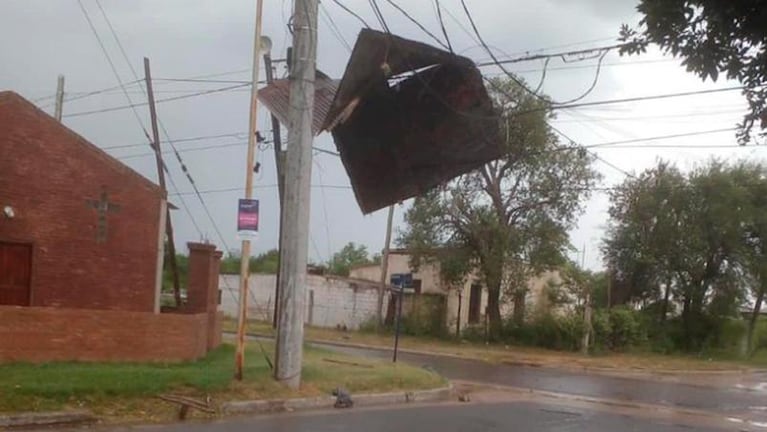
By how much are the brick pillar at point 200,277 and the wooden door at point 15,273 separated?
11.6 ft

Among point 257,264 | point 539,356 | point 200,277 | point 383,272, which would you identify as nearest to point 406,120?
point 200,277

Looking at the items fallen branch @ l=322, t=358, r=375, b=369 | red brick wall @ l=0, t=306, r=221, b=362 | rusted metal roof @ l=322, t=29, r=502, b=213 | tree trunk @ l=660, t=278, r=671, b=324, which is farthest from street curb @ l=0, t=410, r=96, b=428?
tree trunk @ l=660, t=278, r=671, b=324

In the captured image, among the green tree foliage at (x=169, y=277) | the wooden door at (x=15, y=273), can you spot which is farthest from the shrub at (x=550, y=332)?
the wooden door at (x=15, y=273)

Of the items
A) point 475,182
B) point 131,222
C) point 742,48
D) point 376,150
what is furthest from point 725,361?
point 742,48

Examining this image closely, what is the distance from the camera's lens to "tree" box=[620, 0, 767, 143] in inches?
231

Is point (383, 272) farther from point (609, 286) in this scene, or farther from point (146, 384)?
point (146, 384)

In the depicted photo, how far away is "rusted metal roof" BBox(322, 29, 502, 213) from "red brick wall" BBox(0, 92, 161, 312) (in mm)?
8527

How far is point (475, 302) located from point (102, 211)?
1217 inches

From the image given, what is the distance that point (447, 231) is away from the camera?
42.3 m

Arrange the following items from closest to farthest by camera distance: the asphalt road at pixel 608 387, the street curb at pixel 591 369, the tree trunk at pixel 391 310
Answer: the asphalt road at pixel 608 387, the street curb at pixel 591 369, the tree trunk at pixel 391 310

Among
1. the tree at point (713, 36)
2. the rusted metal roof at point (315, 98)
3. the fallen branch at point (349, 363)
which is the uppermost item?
the rusted metal roof at point (315, 98)

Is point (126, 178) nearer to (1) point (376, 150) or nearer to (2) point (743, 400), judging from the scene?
(1) point (376, 150)

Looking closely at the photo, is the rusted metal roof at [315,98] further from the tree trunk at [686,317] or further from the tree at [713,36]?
the tree trunk at [686,317]

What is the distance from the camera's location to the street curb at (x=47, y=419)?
12336 mm
